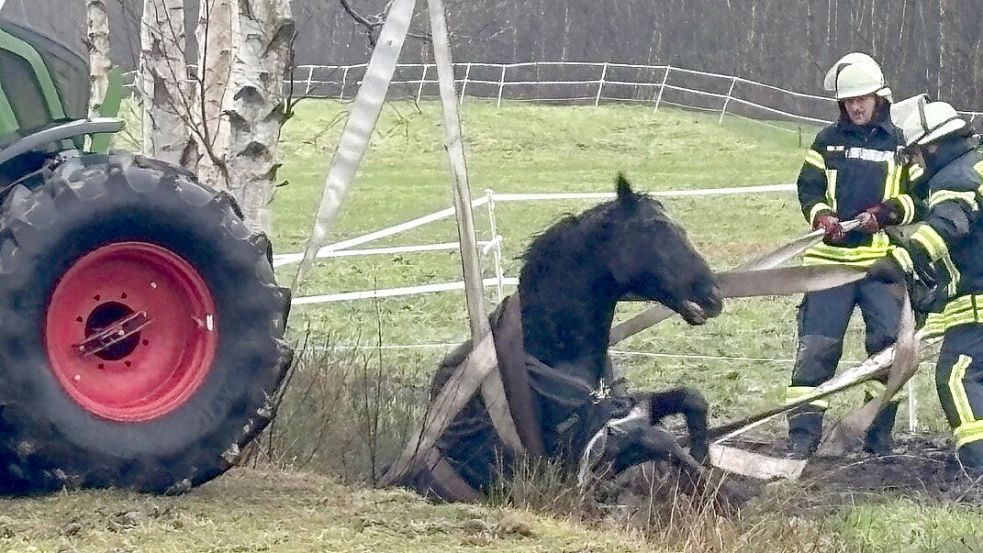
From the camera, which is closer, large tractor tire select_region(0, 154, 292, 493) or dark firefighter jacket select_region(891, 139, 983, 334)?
large tractor tire select_region(0, 154, 292, 493)

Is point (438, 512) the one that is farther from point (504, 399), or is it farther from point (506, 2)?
point (506, 2)

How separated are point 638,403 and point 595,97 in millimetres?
34478

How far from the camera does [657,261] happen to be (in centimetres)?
546

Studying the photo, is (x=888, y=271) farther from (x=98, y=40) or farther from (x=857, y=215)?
(x=98, y=40)

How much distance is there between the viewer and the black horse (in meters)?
5.32

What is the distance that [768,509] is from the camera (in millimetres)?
5055

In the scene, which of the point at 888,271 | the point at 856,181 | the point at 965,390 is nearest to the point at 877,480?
the point at 965,390

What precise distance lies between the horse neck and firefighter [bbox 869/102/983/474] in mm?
1421

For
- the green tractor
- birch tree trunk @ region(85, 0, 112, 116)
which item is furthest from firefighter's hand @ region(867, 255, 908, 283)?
birch tree trunk @ region(85, 0, 112, 116)

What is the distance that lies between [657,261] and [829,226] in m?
1.82

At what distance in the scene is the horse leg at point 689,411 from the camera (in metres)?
5.59

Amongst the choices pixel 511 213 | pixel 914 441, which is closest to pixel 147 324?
pixel 914 441

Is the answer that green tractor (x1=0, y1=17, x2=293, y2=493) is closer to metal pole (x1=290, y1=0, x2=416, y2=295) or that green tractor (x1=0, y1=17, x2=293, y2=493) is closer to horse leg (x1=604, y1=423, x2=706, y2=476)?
metal pole (x1=290, y1=0, x2=416, y2=295)

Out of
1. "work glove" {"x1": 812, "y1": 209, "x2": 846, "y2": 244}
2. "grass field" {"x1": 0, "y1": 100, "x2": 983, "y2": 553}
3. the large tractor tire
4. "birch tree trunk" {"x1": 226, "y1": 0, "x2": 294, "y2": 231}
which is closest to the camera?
"grass field" {"x1": 0, "y1": 100, "x2": 983, "y2": 553}
